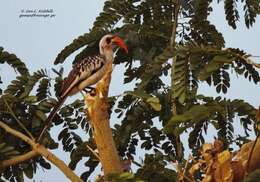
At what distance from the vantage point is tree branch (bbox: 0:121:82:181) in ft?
12.1

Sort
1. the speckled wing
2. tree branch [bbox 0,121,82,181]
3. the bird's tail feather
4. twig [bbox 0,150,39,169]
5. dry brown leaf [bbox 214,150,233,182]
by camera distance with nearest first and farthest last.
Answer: dry brown leaf [bbox 214,150,233,182], tree branch [bbox 0,121,82,181], twig [bbox 0,150,39,169], the bird's tail feather, the speckled wing

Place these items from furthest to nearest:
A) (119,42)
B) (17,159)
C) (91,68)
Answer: (91,68) < (119,42) < (17,159)

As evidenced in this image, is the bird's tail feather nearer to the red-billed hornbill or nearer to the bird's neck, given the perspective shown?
the red-billed hornbill

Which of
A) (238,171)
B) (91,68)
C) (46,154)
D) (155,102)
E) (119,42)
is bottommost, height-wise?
(238,171)

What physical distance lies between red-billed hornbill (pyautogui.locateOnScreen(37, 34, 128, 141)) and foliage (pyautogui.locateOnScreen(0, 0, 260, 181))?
10cm

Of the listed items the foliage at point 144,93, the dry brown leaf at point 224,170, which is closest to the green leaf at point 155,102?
the foliage at point 144,93

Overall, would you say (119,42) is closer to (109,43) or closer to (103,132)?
(109,43)

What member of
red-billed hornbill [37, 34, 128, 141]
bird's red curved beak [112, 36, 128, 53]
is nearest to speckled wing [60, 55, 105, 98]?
red-billed hornbill [37, 34, 128, 141]

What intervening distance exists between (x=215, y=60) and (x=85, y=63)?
2.06 meters

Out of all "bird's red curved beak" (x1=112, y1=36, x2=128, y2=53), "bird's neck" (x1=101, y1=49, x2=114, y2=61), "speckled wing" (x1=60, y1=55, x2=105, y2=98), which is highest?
"bird's red curved beak" (x1=112, y1=36, x2=128, y2=53)

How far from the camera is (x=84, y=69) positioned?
16.5 feet

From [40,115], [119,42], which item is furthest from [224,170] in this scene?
[119,42]

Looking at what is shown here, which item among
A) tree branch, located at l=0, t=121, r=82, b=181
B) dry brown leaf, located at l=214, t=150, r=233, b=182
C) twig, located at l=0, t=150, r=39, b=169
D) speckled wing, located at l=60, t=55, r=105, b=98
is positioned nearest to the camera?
dry brown leaf, located at l=214, t=150, r=233, b=182

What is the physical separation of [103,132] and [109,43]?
62.3 inches
